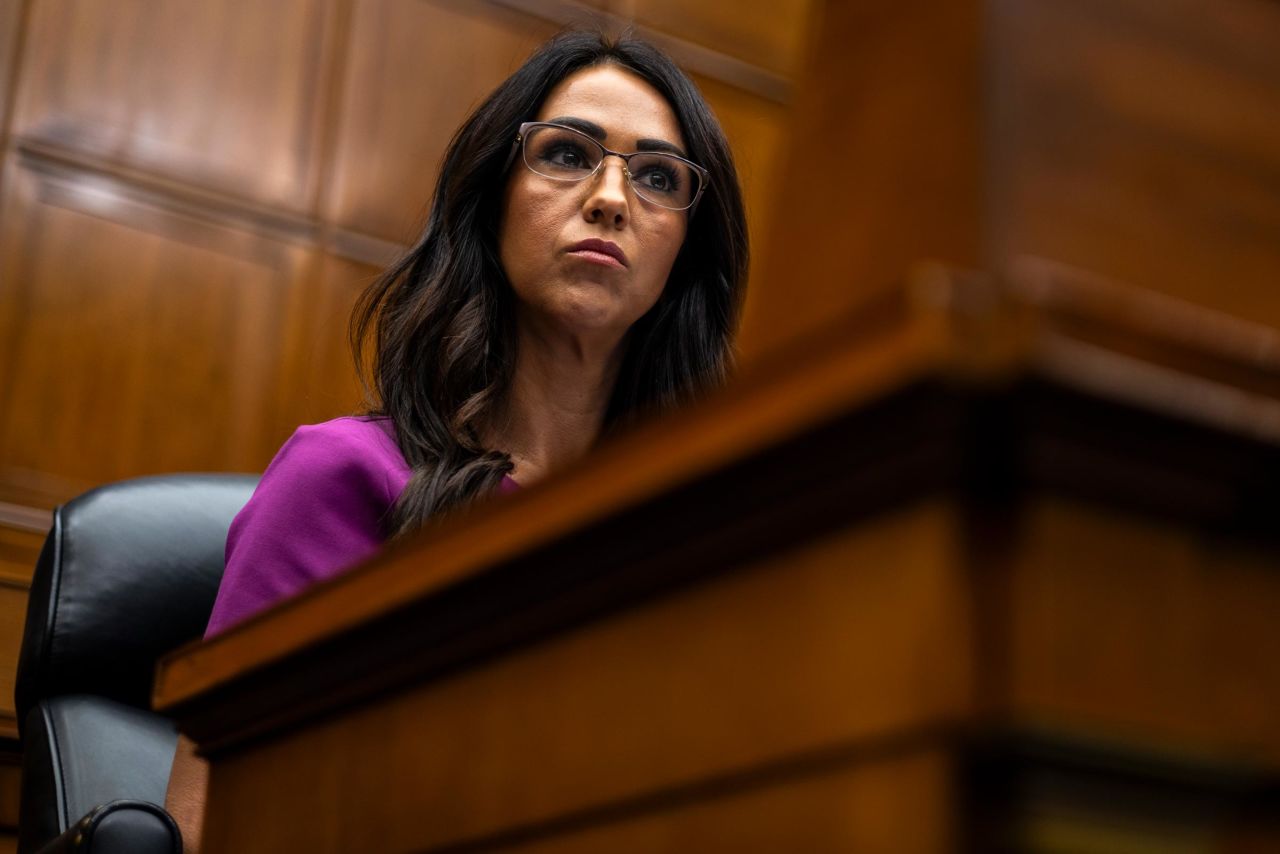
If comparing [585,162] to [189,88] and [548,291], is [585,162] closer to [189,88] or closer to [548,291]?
[548,291]

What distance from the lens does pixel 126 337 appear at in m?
2.45

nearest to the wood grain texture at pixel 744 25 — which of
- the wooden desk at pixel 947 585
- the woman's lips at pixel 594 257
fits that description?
the woman's lips at pixel 594 257

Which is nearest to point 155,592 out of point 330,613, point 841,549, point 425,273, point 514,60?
point 425,273

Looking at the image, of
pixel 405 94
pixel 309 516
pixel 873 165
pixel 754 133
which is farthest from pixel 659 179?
pixel 754 133

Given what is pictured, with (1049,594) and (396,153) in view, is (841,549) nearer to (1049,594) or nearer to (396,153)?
(1049,594)

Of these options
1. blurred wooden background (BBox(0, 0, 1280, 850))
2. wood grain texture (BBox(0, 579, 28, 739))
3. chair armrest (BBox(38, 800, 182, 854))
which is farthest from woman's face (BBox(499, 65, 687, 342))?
wood grain texture (BBox(0, 579, 28, 739))

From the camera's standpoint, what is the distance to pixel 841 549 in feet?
1.49

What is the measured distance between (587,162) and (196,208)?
131cm

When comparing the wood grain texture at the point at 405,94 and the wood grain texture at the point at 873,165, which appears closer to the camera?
the wood grain texture at the point at 873,165

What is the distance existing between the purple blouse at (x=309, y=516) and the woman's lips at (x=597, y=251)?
215 millimetres

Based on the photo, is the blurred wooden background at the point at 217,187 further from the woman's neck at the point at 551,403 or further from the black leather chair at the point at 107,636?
the black leather chair at the point at 107,636

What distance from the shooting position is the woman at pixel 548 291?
129 centimetres

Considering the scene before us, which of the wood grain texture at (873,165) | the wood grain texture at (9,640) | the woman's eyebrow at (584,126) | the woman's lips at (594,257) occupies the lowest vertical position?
the wood grain texture at (873,165)

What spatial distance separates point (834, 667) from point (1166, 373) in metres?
0.12
